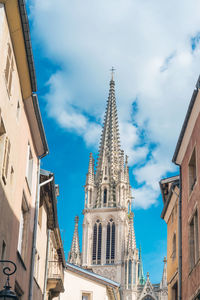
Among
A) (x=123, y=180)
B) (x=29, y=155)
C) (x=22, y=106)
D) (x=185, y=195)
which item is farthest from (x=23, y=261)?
(x=123, y=180)

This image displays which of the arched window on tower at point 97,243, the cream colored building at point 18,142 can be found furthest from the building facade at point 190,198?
the arched window on tower at point 97,243

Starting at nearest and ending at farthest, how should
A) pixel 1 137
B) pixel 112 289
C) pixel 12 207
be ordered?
pixel 1 137
pixel 12 207
pixel 112 289

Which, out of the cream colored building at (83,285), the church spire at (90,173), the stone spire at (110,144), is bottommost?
the cream colored building at (83,285)

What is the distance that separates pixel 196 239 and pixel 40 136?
7077 mm

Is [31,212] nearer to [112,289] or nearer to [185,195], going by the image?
[185,195]

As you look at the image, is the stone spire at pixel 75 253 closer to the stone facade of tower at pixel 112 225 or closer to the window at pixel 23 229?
the stone facade of tower at pixel 112 225

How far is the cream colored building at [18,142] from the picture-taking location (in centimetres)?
1430

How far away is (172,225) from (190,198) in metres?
6.06

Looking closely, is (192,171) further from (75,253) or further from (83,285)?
(75,253)

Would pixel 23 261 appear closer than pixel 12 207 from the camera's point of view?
No

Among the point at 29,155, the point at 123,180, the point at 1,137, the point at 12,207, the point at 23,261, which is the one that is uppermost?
the point at 123,180

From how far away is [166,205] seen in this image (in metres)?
25.2

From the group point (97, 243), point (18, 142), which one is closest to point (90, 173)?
point (97, 243)

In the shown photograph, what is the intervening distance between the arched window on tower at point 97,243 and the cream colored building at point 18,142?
285 feet
